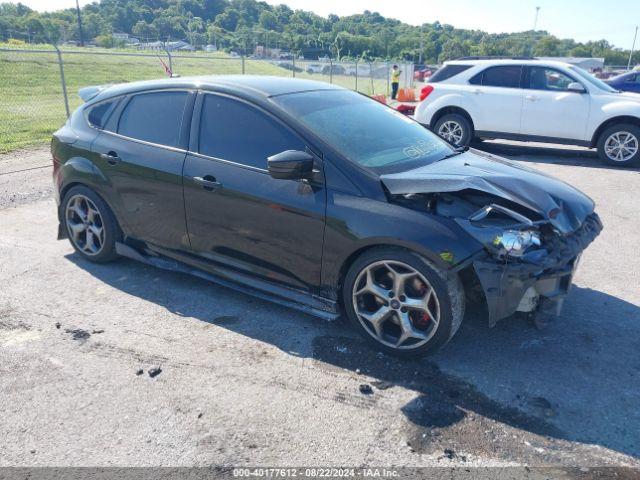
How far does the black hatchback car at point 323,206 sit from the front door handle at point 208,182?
12mm

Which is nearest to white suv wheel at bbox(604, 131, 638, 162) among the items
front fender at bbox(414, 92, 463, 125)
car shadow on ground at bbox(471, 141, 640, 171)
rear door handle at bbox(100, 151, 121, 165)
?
car shadow on ground at bbox(471, 141, 640, 171)

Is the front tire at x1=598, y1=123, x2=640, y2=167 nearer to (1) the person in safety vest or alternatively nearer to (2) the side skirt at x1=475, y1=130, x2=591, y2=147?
(2) the side skirt at x1=475, y1=130, x2=591, y2=147

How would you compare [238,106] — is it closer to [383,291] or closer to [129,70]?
[383,291]

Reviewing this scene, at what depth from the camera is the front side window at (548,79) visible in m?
9.88

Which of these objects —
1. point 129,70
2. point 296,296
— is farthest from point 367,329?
point 129,70

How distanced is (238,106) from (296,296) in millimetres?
→ 1478

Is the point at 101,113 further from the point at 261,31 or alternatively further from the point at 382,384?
the point at 261,31

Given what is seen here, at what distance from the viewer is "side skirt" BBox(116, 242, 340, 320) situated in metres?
3.71

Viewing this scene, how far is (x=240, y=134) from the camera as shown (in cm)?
399

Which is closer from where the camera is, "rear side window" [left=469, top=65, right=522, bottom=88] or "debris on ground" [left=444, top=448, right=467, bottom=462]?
"debris on ground" [left=444, top=448, right=467, bottom=462]

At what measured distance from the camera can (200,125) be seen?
4156 millimetres

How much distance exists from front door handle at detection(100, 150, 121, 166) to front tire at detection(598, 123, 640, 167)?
28.2ft

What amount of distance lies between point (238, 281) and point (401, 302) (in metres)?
1.30

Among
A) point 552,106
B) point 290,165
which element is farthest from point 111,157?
point 552,106
